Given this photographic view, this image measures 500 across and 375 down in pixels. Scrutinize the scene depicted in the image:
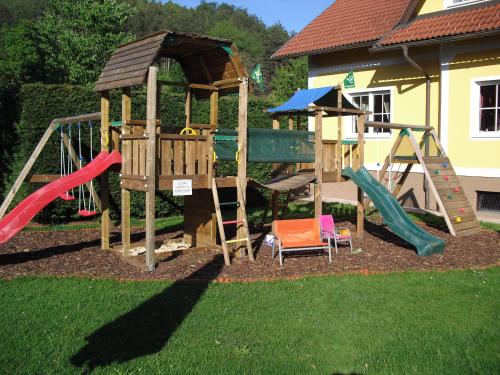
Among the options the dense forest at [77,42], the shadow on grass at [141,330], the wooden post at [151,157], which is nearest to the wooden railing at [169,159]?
the wooden post at [151,157]

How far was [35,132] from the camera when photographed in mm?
11305

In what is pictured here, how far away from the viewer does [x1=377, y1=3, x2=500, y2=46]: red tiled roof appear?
1184 cm

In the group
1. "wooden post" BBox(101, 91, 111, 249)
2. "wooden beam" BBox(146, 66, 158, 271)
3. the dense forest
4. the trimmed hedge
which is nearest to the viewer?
"wooden beam" BBox(146, 66, 158, 271)

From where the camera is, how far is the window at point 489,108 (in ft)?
40.2

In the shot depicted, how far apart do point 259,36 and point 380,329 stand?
77306mm

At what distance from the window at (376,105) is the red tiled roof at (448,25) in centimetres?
179

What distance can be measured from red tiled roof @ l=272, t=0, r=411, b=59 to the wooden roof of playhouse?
22.5ft

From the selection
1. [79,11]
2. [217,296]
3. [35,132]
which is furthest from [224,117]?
[79,11]

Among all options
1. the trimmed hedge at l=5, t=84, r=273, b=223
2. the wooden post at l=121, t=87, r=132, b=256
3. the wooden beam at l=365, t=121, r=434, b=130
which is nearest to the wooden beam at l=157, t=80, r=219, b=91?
the wooden post at l=121, t=87, r=132, b=256

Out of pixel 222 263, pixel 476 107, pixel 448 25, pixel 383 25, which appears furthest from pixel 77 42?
pixel 222 263

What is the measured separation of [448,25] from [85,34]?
39.8 m

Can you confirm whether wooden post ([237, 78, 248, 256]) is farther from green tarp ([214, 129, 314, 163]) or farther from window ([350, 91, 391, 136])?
window ([350, 91, 391, 136])

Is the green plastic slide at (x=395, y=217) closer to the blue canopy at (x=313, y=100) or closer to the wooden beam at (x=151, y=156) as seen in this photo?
the blue canopy at (x=313, y=100)

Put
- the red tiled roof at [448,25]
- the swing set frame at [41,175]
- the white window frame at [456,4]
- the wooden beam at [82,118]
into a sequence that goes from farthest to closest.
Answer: the white window frame at [456,4]
the red tiled roof at [448,25]
the swing set frame at [41,175]
the wooden beam at [82,118]
